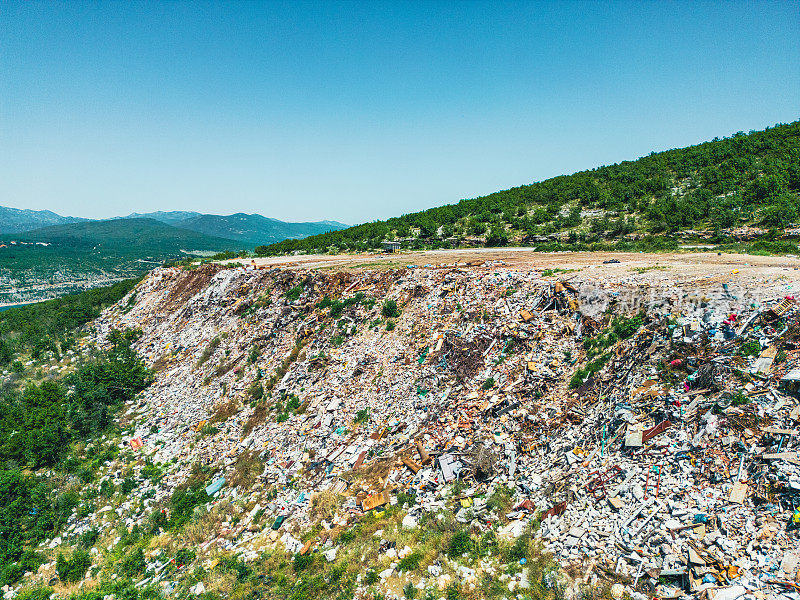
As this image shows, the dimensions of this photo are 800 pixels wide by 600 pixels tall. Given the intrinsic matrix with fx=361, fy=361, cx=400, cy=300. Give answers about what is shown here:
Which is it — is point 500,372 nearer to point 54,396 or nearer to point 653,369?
point 653,369

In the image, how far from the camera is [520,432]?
35.1 ft

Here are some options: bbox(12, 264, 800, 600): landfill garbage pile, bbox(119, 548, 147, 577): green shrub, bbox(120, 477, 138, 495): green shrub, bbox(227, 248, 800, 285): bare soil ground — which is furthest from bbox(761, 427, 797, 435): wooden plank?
bbox(120, 477, 138, 495): green shrub

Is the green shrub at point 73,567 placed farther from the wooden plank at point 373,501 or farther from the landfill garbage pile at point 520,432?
the wooden plank at point 373,501

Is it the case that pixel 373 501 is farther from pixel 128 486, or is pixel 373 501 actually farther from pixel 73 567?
pixel 128 486

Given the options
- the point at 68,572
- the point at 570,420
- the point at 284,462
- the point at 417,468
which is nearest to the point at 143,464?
the point at 68,572

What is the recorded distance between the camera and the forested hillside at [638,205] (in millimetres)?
24406

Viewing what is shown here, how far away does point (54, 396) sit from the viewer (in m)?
20.8

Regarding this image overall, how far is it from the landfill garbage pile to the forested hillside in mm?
14152

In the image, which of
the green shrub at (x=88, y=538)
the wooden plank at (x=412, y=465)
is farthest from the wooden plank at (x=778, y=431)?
the green shrub at (x=88, y=538)

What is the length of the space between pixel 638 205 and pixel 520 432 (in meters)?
27.3

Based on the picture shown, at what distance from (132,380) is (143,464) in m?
7.92

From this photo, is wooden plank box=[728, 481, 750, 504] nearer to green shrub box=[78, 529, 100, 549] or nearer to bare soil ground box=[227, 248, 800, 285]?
bare soil ground box=[227, 248, 800, 285]

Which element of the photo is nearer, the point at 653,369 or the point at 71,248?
the point at 653,369

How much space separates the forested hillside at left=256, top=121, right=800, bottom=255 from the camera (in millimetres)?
24406
